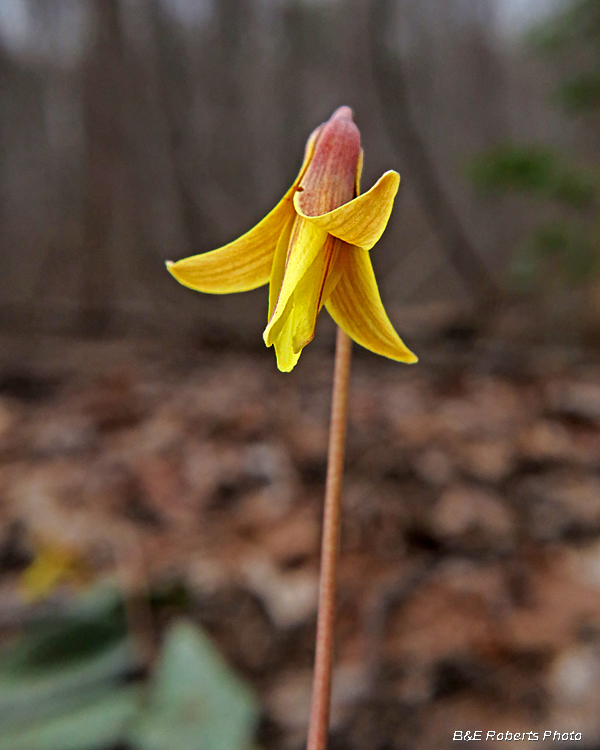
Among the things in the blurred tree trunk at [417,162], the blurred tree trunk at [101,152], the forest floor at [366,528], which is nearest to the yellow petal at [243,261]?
the forest floor at [366,528]

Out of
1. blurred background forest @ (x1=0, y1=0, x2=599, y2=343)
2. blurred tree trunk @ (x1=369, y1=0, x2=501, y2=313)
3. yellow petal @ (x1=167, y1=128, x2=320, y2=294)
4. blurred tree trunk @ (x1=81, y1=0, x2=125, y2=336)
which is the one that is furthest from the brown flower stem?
blurred tree trunk @ (x1=369, y1=0, x2=501, y2=313)

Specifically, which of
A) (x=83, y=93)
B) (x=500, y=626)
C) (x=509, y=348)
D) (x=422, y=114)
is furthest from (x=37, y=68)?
(x=500, y=626)

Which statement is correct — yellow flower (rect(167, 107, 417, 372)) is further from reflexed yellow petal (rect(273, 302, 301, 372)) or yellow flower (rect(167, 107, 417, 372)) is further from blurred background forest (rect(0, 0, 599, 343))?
blurred background forest (rect(0, 0, 599, 343))

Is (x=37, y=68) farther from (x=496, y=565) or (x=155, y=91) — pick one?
(x=496, y=565)

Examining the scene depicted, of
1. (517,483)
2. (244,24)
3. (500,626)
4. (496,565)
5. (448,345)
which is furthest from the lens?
(244,24)

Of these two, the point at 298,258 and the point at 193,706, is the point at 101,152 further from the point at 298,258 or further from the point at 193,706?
the point at 298,258

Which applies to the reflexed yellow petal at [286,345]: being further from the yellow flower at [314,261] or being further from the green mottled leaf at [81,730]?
the green mottled leaf at [81,730]

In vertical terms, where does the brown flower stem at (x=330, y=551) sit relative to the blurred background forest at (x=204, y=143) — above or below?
below
